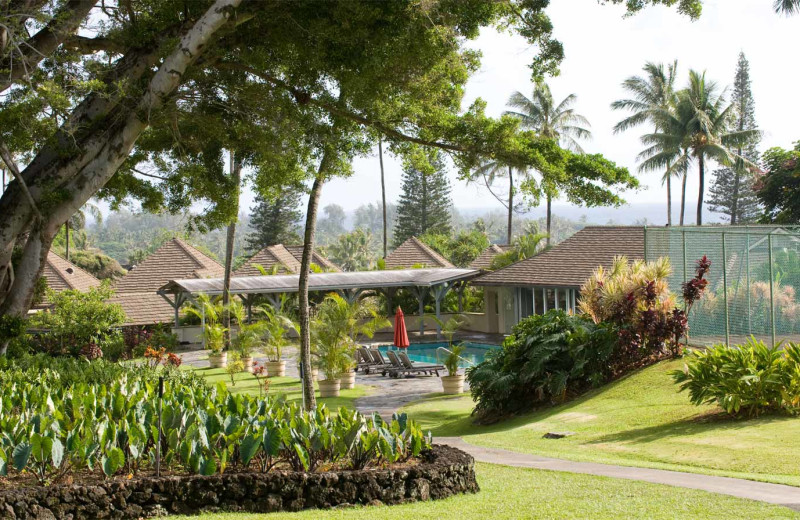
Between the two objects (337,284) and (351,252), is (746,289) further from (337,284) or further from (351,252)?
(351,252)

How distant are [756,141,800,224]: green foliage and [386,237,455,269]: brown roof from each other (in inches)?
604

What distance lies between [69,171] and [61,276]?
24.9 metres

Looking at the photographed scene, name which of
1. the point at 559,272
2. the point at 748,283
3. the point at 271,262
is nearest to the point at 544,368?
the point at 748,283

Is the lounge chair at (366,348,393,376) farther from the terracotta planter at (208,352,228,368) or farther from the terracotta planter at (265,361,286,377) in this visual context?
the terracotta planter at (208,352,228,368)

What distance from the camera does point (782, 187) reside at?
3684cm

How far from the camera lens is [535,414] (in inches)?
583

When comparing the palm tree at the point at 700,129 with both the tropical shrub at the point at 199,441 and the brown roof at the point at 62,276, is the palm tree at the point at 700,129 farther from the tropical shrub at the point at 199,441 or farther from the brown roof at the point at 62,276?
the tropical shrub at the point at 199,441

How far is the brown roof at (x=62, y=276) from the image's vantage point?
34.7 meters

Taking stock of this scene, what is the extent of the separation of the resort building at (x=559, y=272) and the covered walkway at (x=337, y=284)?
1857 mm

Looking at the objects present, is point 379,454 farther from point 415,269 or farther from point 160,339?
point 415,269

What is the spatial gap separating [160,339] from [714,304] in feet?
61.5

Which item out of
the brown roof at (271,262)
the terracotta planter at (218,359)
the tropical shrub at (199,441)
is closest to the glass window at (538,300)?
the terracotta planter at (218,359)

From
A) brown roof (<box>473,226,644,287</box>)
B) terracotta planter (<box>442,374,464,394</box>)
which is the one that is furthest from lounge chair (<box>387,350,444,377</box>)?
brown roof (<box>473,226,644,287</box>)

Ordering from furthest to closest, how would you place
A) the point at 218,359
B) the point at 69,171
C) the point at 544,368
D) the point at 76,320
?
the point at 218,359 < the point at 76,320 < the point at 544,368 < the point at 69,171
